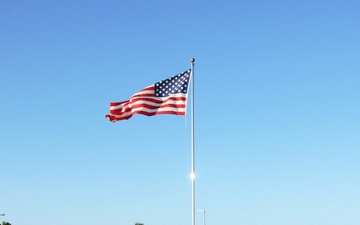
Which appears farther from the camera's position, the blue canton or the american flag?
the blue canton

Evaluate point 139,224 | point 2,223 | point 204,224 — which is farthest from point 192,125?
point 139,224

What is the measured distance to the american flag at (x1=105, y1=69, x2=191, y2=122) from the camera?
3472cm

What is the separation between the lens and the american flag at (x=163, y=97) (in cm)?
3472

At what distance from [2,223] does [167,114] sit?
361ft

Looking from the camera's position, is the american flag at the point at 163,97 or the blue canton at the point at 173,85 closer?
the american flag at the point at 163,97

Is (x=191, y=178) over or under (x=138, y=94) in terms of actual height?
under

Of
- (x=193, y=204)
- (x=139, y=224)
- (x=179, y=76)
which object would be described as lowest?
(x=193, y=204)

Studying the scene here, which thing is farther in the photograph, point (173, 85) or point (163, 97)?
point (173, 85)

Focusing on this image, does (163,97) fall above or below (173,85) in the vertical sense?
below

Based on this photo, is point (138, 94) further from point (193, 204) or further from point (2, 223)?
point (2, 223)

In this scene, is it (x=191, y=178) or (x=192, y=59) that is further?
(x=192, y=59)

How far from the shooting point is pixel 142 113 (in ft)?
115

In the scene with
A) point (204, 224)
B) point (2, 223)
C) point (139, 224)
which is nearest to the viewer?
point (204, 224)

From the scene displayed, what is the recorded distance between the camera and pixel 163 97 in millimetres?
35031
